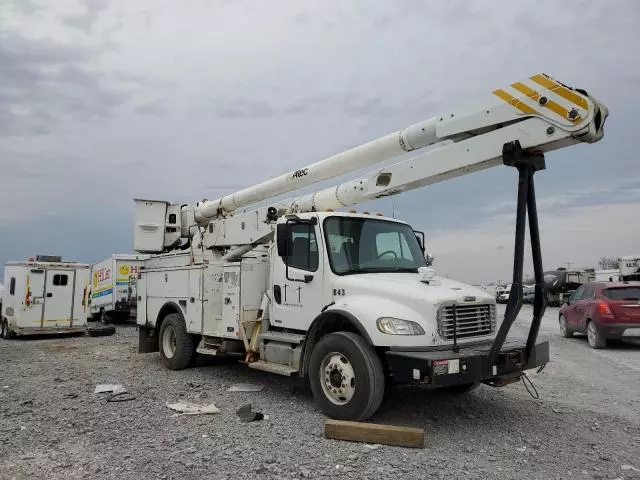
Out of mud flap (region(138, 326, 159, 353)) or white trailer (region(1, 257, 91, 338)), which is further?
white trailer (region(1, 257, 91, 338))

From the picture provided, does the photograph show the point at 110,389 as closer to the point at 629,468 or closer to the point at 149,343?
the point at 149,343

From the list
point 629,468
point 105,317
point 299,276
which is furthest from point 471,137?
point 105,317

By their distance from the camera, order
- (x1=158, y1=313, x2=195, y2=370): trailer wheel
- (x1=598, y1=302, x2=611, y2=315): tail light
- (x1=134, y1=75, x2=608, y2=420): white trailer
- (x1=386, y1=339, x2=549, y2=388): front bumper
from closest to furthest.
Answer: (x1=386, y1=339, x2=549, y2=388): front bumper < (x1=134, y1=75, x2=608, y2=420): white trailer < (x1=158, y1=313, x2=195, y2=370): trailer wheel < (x1=598, y1=302, x2=611, y2=315): tail light

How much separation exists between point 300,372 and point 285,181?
12.0ft

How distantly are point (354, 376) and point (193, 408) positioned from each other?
2.22m

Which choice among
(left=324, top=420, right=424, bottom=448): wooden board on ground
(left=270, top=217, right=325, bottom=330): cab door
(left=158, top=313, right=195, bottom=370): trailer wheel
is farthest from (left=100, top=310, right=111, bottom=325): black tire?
(left=324, top=420, right=424, bottom=448): wooden board on ground

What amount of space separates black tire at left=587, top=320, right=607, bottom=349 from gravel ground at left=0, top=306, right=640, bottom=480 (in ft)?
10.4

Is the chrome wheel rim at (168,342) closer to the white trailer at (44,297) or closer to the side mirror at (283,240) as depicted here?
the side mirror at (283,240)

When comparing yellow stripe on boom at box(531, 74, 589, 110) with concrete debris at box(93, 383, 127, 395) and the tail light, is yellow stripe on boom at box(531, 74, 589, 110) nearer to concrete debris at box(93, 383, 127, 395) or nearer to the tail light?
concrete debris at box(93, 383, 127, 395)

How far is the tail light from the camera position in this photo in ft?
39.7

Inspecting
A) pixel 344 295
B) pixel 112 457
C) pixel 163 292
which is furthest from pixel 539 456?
pixel 163 292

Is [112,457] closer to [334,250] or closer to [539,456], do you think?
[334,250]

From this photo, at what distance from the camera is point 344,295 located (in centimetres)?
646

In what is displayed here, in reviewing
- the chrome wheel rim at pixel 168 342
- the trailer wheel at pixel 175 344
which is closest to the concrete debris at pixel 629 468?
the trailer wheel at pixel 175 344
